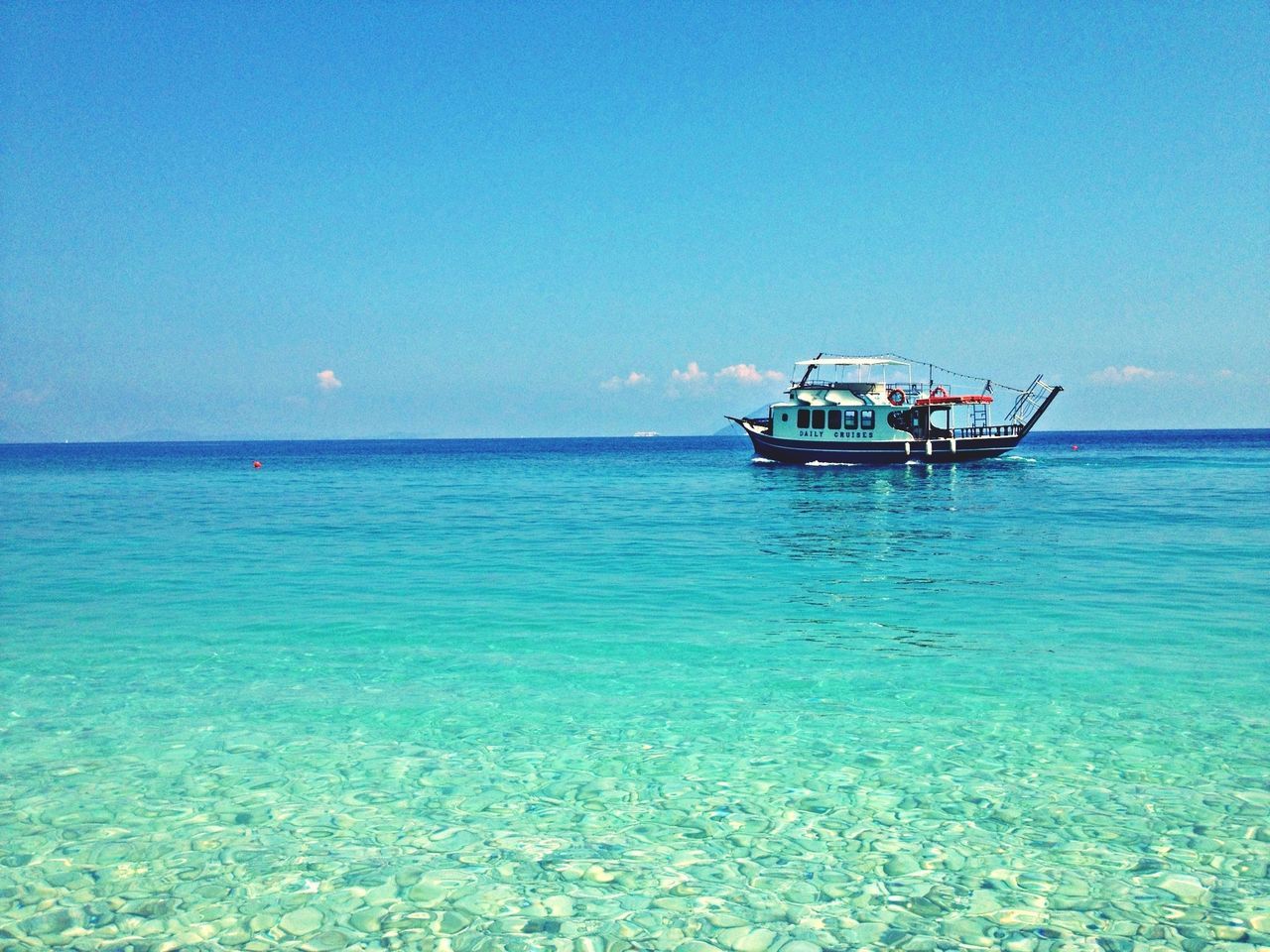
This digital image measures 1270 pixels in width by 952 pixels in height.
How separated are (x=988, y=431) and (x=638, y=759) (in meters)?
64.6

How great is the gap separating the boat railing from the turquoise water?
158 feet

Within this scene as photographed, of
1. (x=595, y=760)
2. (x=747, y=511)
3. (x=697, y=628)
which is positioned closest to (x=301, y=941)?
(x=595, y=760)

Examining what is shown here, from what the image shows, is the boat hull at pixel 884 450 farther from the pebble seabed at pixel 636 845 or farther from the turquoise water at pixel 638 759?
the pebble seabed at pixel 636 845

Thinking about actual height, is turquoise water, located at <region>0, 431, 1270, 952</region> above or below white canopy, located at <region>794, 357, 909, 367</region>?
below

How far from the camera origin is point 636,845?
586 centimetres

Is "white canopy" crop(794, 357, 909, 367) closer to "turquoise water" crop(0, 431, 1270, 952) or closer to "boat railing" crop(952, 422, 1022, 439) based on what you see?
"boat railing" crop(952, 422, 1022, 439)

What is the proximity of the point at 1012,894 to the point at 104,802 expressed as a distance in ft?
21.4

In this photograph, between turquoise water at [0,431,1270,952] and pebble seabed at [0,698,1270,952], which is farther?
turquoise water at [0,431,1270,952]

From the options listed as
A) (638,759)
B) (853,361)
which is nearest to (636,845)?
(638,759)

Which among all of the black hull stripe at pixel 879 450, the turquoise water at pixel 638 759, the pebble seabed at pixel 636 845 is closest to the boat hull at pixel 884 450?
the black hull stripe at pixel 879 450

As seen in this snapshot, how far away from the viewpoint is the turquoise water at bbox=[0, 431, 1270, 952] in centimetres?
501

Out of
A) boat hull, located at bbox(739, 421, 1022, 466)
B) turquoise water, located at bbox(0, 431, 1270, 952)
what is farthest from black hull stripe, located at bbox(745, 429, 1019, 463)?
turquoise water, located at bbox(0, 431, 1270, 952)

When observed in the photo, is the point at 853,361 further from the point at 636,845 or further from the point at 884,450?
the point at 636,845

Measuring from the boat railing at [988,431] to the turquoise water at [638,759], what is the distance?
158 ft
